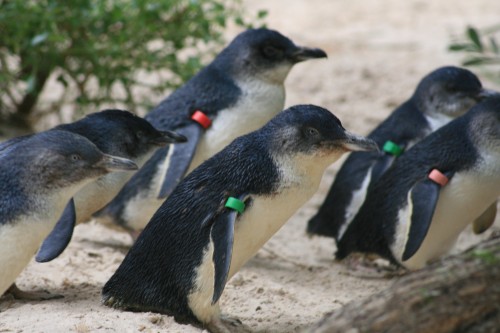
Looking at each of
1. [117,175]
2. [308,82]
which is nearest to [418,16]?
[308,82]

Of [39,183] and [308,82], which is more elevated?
[39,183]

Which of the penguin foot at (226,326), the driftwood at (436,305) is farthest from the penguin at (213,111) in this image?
the driftwood at (436,305)

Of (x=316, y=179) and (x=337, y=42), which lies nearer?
(x=316, y=179)

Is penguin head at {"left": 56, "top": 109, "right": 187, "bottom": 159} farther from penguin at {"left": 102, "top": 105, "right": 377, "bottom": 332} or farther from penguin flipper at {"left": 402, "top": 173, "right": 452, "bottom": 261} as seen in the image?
penguin flipper at {"left": 402, "top": 173, "right": 452, "bottom": 261}

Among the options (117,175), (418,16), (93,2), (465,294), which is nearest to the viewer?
(465,294)

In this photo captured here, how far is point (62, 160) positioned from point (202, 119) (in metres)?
1.59

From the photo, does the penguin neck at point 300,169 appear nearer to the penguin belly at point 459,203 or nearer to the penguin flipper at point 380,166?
the penguin belly at point 459,203

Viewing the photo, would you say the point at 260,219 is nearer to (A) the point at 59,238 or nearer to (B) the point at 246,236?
(B) the point at 246,236

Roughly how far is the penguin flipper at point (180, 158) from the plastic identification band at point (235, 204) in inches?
46.3

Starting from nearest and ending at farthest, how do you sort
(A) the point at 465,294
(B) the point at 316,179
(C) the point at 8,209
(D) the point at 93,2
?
1. (A) the point at 465,294
2. (C) the point at 8,209
3. (B) the point at 316,179
4. (D) the point at 93,2

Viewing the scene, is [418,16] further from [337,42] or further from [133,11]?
[133,11]

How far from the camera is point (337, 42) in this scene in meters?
9.41

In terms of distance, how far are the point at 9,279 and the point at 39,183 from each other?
13.7 inches

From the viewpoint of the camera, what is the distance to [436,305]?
2.40 metres
